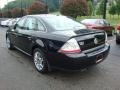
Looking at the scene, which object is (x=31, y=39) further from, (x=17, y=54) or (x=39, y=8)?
(x=39, y=8)

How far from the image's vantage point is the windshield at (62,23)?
5.51 meters

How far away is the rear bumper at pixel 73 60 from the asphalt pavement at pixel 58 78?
40 cm

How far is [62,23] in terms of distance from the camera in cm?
579

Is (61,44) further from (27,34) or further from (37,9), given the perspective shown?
(37,9)

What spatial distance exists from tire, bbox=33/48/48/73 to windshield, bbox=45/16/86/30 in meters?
0.76

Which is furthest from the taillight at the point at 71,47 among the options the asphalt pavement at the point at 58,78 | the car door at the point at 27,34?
the car door at the point at 27,34

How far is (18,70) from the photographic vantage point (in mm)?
5742

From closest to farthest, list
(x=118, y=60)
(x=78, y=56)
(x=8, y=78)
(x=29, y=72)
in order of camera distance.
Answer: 1. (x=78, y=56)
2. (x=8, y=78)
3. (x=29, y=72)
4. (x=118, y=60)

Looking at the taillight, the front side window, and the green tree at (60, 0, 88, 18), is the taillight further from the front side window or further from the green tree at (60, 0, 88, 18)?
the green tree at (60, 0, 88, 18)

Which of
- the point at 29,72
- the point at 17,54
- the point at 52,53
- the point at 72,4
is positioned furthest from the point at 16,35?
the point at 72,4

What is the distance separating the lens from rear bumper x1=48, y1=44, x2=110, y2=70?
14.8 feet

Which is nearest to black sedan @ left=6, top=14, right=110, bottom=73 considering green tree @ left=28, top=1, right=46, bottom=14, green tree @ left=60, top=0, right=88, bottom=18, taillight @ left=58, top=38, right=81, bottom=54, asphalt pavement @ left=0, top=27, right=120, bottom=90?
taillight @ left=58, top=38, right=81, bottom=54

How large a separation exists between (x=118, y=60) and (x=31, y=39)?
2832mm

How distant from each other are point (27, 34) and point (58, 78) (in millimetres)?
1685
